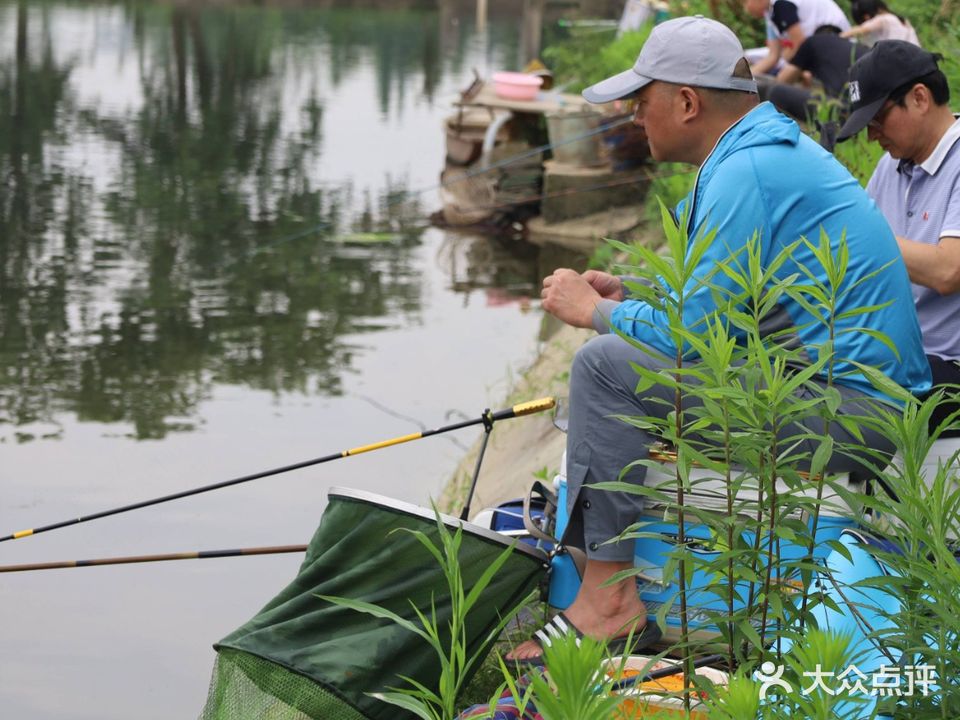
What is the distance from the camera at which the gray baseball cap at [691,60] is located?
330 cm

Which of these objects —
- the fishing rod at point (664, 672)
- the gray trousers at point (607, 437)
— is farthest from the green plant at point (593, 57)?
the fishing rod at point (664, 672)

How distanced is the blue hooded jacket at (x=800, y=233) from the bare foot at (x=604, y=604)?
506 millimetres

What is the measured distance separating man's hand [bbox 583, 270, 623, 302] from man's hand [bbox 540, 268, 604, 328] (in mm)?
188

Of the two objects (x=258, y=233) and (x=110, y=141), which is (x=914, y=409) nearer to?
(x=258, y=233)

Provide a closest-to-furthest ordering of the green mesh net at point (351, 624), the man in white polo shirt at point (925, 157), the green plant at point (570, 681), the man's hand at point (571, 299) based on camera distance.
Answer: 1. the green plant at point (570, 681)
2. the green mesh net at point (351, 624)
3. the man's hand at point (571, 299)
4. the man in white polo shirt at point (925, 157)

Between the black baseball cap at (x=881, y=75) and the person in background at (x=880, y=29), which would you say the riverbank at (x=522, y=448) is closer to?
the black baseball cap at (x=881, y=75)

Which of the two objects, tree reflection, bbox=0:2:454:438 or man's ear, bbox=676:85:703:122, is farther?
tree reflection, bbox=0:2:454:438

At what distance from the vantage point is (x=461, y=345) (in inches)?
341

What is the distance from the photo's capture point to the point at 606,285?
3678 millimetres

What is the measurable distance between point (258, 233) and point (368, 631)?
27.3ft

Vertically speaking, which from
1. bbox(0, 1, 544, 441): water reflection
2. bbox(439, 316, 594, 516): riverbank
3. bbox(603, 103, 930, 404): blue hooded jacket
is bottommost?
bbox(0, 1, 544, 441): water reflection

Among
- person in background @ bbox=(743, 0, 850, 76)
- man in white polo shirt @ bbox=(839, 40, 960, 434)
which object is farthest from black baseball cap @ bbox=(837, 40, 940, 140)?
person in background @ bbox=(743, 0, 850, 76)

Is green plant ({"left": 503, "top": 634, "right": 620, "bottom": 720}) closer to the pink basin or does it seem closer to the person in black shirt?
the person in black shirt

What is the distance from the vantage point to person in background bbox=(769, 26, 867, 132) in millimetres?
7648
